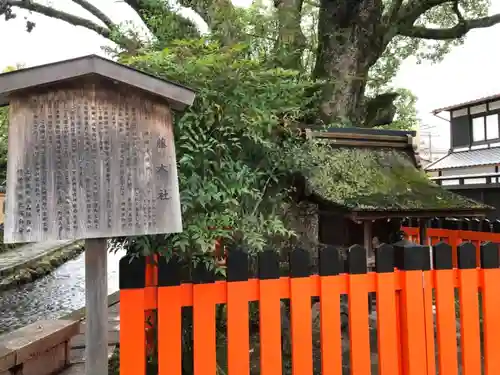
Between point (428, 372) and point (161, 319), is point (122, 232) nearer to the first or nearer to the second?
point (161, 319)

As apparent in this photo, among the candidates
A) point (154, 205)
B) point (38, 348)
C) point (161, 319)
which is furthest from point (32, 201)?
point (38, 348)

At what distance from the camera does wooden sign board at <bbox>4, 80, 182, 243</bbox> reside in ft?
6.52

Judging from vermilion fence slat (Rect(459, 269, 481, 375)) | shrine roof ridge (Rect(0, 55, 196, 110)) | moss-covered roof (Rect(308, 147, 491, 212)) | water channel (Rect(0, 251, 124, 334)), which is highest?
shrine roof ridge (Rect(0, 55, 196, 110))

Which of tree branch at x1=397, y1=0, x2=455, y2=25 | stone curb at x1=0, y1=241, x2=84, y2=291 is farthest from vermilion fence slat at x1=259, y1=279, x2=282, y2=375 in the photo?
stone curb at x1=0, y1=241, x2=84, y2=291

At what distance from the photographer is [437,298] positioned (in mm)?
2947

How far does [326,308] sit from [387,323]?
1.59 ft

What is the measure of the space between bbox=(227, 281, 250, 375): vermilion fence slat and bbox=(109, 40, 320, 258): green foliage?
31 centimetres

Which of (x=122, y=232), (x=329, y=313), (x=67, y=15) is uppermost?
(x=67, y=15)

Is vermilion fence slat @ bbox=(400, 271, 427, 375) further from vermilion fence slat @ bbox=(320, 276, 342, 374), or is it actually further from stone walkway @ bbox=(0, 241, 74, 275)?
stone walkway @ bbox=(0, 241, 74, 275)

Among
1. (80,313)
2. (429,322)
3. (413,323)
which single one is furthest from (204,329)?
(80,313)

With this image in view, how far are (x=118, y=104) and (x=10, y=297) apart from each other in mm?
8928

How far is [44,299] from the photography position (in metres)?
9.02

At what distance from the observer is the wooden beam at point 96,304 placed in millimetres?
2260

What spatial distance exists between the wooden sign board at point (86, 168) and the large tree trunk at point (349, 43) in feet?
14.9
